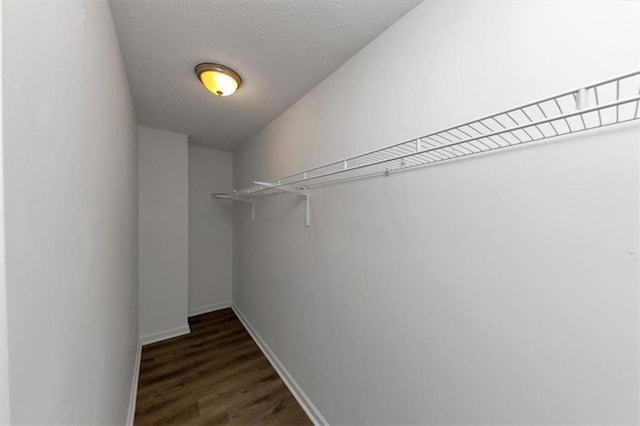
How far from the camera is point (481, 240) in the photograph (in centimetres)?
79

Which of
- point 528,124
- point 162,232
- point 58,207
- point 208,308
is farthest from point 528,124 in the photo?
point 208,308

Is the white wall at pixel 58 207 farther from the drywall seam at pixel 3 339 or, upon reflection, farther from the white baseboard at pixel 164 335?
the white baseboard at pixel 164 335

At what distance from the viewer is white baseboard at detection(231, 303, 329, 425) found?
5.11ft

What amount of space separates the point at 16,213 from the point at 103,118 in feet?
2.69

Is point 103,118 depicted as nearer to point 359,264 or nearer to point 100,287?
point 100,287

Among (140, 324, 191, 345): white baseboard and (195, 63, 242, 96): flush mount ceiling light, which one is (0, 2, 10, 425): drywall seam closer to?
(195, 63, 242, 96): flush mount ceiling light

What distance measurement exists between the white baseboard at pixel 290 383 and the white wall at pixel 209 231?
916 millimetres

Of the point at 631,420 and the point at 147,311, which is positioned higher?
the point at 631,420

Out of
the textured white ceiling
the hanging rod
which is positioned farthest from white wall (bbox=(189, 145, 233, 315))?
the hanging rod

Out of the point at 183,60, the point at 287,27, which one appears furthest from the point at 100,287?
the point at 287,27

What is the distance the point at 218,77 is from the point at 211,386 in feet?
7.61

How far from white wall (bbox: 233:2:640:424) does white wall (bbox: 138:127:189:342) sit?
6.51 feet

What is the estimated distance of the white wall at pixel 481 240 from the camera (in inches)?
22.5

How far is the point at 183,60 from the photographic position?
4.38 ft
